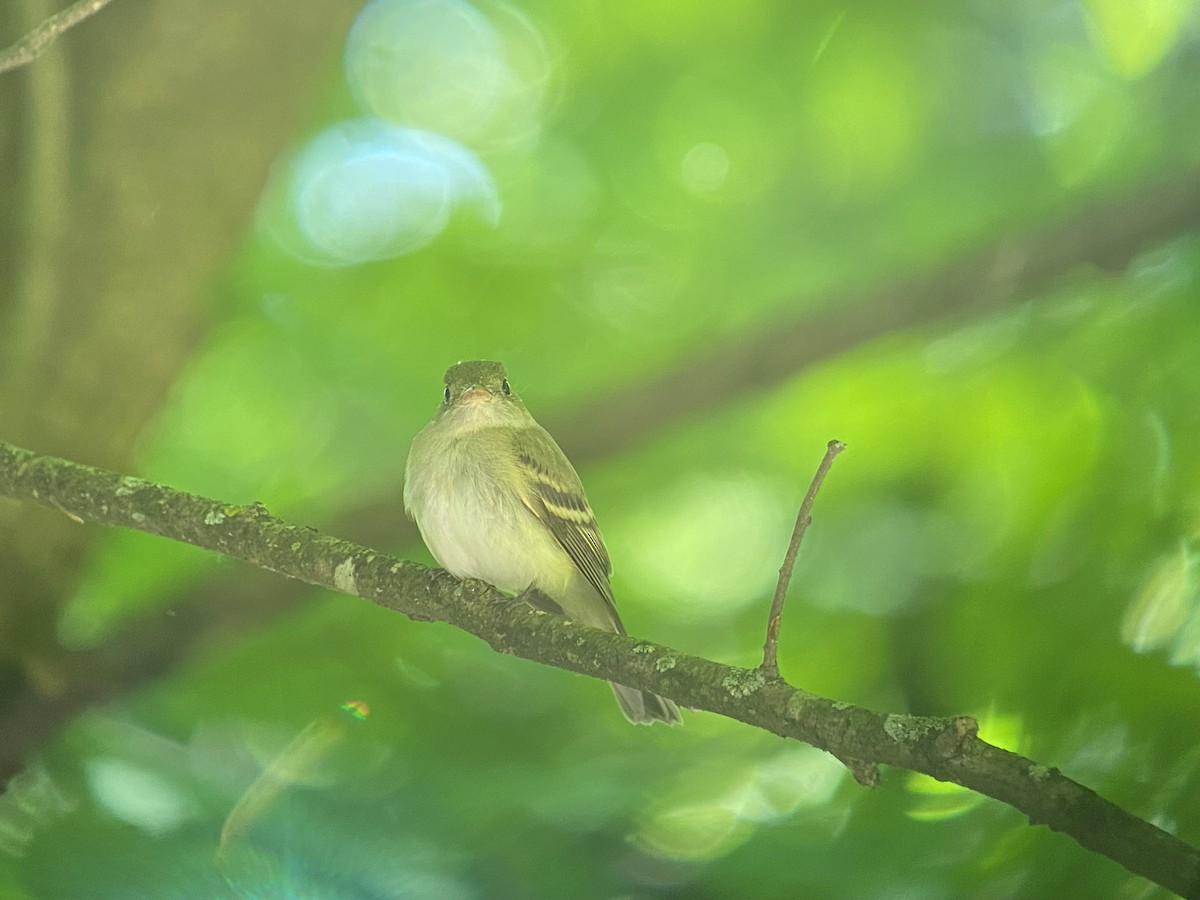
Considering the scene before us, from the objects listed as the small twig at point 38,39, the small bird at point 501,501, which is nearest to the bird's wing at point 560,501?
the small bird at point 501,501

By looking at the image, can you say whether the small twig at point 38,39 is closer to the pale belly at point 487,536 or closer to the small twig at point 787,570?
the pale belly at point 487,536

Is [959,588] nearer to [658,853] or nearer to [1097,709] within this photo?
[1097,709]

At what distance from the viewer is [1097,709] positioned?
1.46 metres

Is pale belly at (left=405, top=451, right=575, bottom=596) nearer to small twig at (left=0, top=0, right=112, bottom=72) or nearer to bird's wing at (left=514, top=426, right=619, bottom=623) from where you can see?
bird's wing at (left=514, top=426, right=619, bottom=623)

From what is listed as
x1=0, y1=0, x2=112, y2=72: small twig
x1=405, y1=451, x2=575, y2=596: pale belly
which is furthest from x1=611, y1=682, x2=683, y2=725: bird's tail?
x1=0, y1=0, x2=112, y2=72: small twig

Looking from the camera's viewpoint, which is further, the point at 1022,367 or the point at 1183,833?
the point at 1022,367

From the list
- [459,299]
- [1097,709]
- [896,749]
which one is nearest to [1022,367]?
[1097,709]

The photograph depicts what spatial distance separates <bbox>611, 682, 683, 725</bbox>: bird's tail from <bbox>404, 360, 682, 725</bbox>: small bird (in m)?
0.18

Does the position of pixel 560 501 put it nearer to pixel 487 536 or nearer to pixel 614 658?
pixel 487 536

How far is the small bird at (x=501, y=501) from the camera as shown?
1.80m

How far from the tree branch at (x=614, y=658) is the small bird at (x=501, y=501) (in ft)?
0.66

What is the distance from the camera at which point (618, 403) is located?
6.49 ft

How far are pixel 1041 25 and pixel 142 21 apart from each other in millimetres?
1536

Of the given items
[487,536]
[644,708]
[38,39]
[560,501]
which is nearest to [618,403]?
[560,501]
